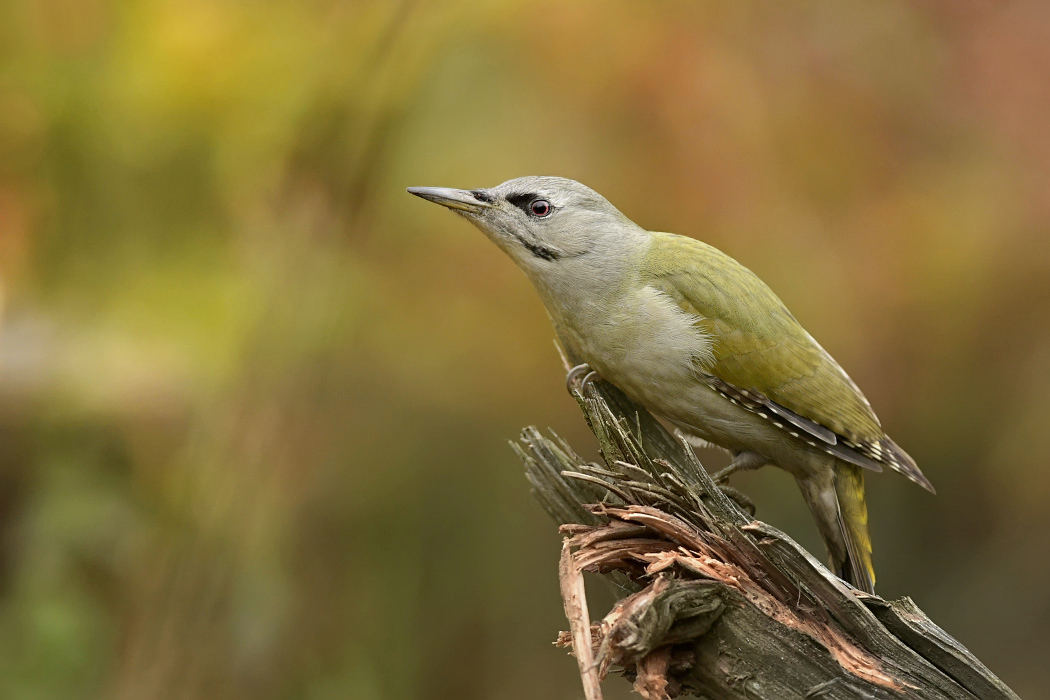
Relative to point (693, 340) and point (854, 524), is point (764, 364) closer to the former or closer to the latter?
point (693, 340)

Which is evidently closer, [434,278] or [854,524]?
[854,524]

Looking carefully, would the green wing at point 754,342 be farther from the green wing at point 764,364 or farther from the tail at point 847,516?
the tail at point 847,516

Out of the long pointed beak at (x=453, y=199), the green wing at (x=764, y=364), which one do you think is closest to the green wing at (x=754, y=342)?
the green wing at (x=764, y=364)

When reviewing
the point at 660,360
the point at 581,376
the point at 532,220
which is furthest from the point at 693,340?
the point at 532,220

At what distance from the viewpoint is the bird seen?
8.03 feet

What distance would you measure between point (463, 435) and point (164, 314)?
52.1 inches

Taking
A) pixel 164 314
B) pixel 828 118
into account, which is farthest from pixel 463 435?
pixel 828 118

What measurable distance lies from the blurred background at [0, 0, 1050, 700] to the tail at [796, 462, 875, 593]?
0.87 m

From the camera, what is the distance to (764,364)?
2500mm

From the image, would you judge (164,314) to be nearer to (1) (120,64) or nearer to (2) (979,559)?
(1) (120,64)

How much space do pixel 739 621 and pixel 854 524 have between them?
36.3 inches

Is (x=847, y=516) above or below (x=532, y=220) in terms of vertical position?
below

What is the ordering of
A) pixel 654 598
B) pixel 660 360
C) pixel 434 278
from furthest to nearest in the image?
1. pixel 434 278
2. pixel 660 360
3. pixel 654 598

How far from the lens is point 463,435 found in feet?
12.2
